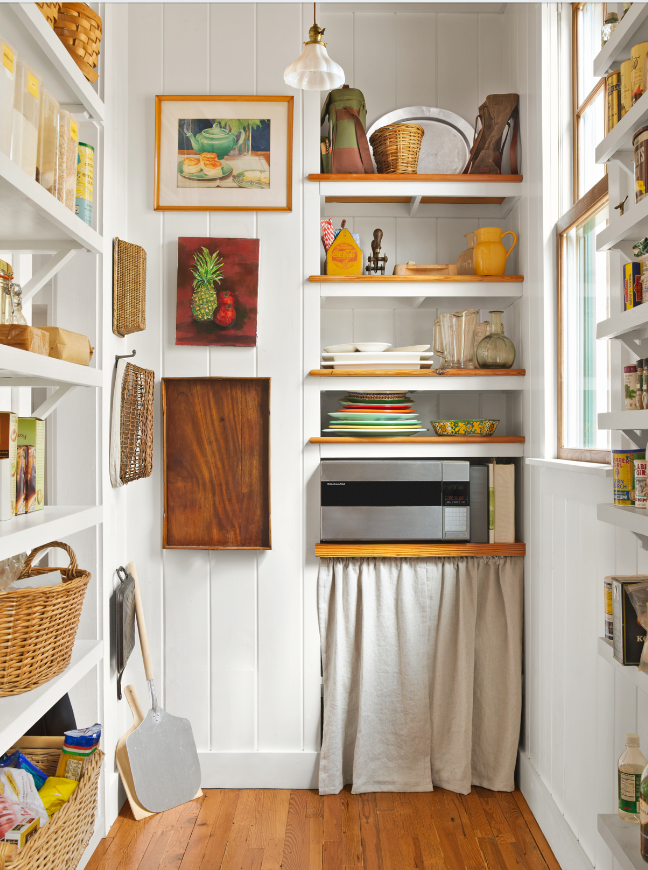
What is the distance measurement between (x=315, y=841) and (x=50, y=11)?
2.35 meters

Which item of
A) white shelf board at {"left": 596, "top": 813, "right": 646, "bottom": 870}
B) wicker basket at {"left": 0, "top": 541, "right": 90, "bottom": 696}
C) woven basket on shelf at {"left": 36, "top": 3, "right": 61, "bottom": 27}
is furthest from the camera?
woven basket on shelf at {"left": 36, "top": 3, "right": 61, "bottom": 27}

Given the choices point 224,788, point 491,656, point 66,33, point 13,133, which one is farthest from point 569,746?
point 66,33

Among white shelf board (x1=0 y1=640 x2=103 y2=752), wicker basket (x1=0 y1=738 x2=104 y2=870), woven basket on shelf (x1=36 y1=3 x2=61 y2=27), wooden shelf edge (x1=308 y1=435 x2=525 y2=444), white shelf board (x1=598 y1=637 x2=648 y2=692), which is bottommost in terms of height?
wicker basket (x1=0 y1=738 x2=104 y2=870)

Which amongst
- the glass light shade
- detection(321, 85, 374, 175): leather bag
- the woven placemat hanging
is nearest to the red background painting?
the woven placemat hanging

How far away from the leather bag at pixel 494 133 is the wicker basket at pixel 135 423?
1.38 metres

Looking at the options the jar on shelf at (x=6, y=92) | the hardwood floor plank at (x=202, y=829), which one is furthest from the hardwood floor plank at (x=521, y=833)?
the jar on shelf at (x=6, y=92)

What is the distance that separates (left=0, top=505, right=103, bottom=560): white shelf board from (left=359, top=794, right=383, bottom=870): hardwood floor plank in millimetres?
1273

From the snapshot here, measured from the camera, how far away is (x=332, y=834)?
2.10m

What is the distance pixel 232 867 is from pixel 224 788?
455 mm

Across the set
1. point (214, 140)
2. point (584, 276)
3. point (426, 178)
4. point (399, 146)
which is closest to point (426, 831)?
point (584, 276)

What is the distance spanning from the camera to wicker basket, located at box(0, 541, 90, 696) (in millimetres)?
1271

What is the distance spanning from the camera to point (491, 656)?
2.38 metres

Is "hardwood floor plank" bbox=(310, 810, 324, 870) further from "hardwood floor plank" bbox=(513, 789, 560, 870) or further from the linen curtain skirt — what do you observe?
"hardwood floor plank" bbox=(513, 789, 560, 870)

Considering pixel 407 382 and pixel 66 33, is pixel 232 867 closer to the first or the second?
pixel 407 382
